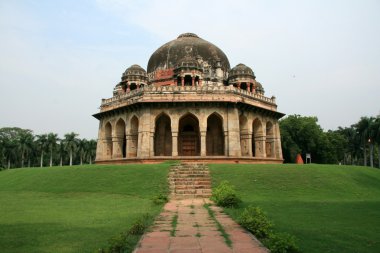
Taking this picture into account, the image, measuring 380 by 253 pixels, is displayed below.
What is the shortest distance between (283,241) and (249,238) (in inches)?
42.7

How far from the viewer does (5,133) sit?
67125mm

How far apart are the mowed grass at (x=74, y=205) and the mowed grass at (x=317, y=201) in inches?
129

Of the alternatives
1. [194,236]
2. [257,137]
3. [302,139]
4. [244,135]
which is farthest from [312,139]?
[194,236]

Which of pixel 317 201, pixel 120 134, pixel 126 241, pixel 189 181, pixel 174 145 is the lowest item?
pixel 317 201

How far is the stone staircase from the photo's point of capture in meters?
14.0

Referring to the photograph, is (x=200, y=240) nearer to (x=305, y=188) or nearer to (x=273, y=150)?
(x=305, y=188)

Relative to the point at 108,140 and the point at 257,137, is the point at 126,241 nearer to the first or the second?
the point at 257,137

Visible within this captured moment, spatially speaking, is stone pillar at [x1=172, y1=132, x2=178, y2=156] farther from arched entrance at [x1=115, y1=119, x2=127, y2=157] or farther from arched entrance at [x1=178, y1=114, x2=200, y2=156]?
arched entrance at [x1=115, y1=119, x2=127, y2=157]

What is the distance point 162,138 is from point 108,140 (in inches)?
226

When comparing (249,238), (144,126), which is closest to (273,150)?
(144,126)

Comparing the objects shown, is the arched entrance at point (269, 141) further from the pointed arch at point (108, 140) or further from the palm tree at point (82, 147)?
the palm tree at point (82, 147)

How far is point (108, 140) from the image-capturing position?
29.8 metres

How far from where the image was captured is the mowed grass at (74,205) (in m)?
6.18

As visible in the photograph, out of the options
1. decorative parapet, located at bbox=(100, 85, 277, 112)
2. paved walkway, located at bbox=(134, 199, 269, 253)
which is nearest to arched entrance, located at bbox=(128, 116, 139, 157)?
decorative parapet, located at bbox=(100, 85, 277, 112)
